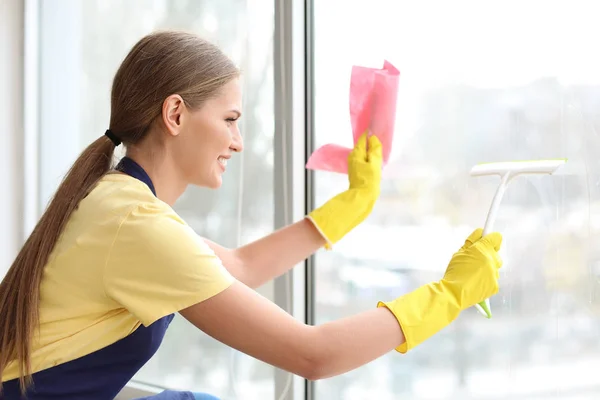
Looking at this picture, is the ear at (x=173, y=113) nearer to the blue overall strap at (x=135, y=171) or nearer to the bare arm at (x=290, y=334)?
the blue overall strap at (x=135, y=171)

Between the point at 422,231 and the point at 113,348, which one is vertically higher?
the point at 422,231

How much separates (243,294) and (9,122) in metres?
2.11

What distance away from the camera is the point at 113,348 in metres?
1.28

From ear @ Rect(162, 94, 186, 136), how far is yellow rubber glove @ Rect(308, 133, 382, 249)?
0.43m

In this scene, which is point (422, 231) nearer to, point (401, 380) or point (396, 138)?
point (396, 138)

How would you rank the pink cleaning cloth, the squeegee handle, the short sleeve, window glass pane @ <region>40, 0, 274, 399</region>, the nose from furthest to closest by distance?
1. window glass pane @ <region>40, 0, 274, 399</region>
2. the pink cleaning cloth
3. the nose
4. the squeegee handle
5. the short sleeve

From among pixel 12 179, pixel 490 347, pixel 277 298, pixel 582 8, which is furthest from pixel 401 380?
pixel 12 179

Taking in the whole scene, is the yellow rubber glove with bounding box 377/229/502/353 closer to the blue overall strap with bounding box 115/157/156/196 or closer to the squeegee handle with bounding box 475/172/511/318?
the squeegee handle with bounding box 475/172/511/318

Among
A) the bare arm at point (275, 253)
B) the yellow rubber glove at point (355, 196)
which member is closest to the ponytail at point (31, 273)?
the bare arm at point (275, 253)

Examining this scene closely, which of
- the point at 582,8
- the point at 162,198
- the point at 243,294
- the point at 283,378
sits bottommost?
the point at 283,378

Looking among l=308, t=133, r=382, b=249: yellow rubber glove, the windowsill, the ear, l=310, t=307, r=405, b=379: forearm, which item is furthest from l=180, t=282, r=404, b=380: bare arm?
the windowsill

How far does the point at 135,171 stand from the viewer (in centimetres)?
133

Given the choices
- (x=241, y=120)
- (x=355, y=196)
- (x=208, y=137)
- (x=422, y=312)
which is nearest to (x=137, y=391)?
(x=241, y=120)

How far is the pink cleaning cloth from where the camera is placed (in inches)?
60.9
